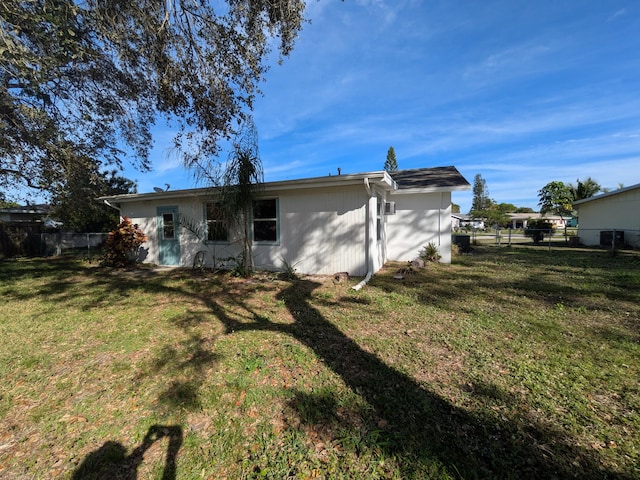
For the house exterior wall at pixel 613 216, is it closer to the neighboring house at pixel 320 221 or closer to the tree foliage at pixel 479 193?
the neighboring house at pixel 320 221

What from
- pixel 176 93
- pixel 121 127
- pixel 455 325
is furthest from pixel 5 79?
pixel 455 325

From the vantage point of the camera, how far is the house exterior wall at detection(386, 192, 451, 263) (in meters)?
9.23

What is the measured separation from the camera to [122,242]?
31.1 feet

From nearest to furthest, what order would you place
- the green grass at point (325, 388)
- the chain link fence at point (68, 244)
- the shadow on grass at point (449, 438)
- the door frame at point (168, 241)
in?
1. the shadow on grass at point (449, 438)
2. the green grass at point (325, 388)
3. the door frame at point (168, 241)
4. the chain link fence at point (68, 244)

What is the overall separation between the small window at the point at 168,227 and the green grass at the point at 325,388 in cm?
477

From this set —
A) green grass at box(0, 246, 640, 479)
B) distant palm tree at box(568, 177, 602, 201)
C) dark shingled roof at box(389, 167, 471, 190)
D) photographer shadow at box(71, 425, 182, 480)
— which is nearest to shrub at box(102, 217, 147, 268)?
green grass at box(0, 246, 640, 479)

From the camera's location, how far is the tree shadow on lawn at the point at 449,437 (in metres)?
1.77

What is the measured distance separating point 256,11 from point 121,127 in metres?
5.27

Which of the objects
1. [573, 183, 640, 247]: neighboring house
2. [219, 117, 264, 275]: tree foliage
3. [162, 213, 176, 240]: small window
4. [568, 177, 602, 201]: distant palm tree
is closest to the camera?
[219, 117, 264, 275]: tree foliage

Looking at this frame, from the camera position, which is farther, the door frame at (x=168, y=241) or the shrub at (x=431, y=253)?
the door frame at (x=168, y=241)

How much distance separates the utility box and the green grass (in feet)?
37.8

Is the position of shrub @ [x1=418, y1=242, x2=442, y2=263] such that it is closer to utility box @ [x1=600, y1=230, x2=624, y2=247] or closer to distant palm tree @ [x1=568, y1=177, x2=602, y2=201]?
utility box @ [x1=600, y1=230, x2=624, y2=247]

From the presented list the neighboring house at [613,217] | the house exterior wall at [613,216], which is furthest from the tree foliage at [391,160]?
the neighboring house at [613,217]

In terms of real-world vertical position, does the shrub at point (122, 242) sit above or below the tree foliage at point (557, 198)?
below
